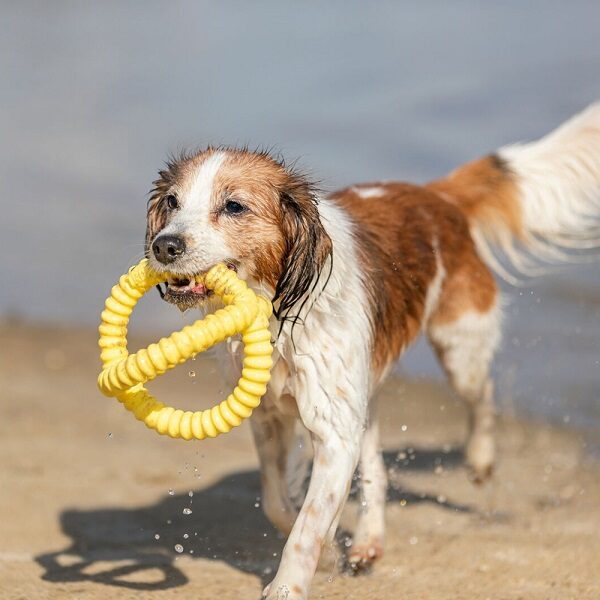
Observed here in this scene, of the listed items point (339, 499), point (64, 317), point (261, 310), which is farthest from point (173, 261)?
point (64, 317)

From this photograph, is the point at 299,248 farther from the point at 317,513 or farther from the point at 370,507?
the point at 370,507

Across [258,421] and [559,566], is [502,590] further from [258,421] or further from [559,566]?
[258,421]

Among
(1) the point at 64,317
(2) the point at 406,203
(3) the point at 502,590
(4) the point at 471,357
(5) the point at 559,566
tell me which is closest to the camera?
(3) the point at 502,590

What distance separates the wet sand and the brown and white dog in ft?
1.27

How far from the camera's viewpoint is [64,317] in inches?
543

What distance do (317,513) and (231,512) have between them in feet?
7.37

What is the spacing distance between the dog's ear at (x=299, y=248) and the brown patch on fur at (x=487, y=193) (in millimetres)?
2174

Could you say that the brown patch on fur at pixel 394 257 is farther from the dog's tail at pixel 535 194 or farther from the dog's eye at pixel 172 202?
the dog's eye at pixel 172 202

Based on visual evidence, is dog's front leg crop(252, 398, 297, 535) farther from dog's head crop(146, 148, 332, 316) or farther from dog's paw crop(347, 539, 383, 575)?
dog's head crop(146, 148, 332, 316)

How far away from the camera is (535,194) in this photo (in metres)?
6.67

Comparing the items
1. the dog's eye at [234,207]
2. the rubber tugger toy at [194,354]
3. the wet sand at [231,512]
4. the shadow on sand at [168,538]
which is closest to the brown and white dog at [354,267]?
the dog's eye at [234,207]

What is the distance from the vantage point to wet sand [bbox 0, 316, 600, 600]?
4.86 metres

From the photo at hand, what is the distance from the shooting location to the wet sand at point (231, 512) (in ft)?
15.9

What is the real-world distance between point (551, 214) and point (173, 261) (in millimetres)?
3322
